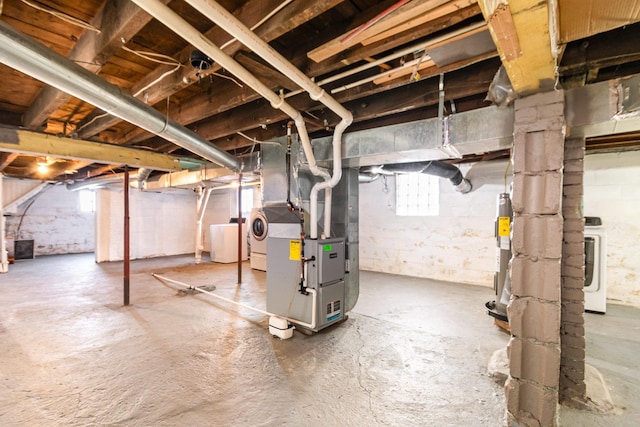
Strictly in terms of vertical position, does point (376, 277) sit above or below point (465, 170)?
below

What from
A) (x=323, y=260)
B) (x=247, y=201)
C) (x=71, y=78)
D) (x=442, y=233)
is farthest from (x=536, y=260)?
(x=247, y=201)

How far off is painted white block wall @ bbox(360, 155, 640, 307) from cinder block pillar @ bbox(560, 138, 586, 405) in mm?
3012

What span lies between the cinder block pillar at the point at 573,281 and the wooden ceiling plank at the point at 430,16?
51.1 inches

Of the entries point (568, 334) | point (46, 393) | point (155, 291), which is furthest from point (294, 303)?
point (155, 291)

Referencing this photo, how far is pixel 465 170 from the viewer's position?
493 centimetres

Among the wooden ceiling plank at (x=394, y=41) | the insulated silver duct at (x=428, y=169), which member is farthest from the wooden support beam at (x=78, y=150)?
the wooden ceiling plank at (x=394, y=41)

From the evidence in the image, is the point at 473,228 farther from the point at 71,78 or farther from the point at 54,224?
the point at 54,224

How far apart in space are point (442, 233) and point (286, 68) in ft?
14.9

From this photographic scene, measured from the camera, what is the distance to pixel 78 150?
10.5 feet

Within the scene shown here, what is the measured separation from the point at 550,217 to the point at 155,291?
4951 mm

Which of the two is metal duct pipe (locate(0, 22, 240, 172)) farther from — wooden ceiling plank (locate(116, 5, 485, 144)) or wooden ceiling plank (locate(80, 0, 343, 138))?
wooden ceiling plank (locate(80, 0, 343, 138))

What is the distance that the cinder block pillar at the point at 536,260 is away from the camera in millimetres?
1468

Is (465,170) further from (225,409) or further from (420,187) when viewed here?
(225,409)

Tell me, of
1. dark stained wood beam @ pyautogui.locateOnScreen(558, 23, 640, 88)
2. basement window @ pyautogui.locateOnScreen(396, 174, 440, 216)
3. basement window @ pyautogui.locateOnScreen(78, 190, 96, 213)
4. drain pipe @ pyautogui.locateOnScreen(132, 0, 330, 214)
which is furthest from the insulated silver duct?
basement window @ pyautogui.locateOnScreen(78, 190, 96, 213)
